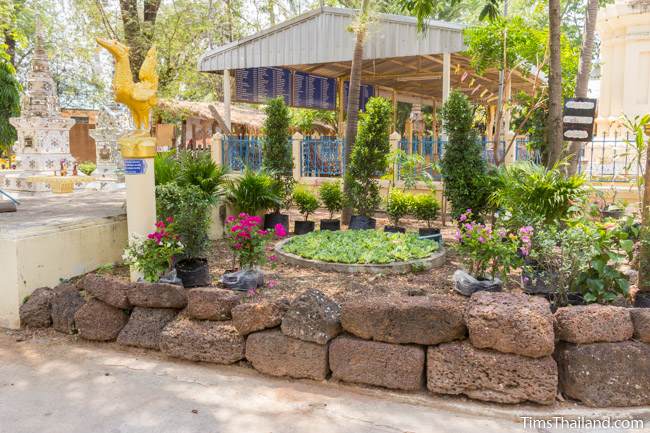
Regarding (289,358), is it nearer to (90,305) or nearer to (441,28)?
(90,305)

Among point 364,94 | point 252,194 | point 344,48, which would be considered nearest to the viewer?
point 252,194

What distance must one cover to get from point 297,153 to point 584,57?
651 centimetres

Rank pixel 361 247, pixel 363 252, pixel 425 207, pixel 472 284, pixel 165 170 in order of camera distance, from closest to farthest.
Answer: pixel 472 284 < pixel 363 252 < pixel 361 247 < pixel 165 170 < pixel 425 207

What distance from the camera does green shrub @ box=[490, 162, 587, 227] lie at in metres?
5.81

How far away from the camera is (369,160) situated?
8.71 m

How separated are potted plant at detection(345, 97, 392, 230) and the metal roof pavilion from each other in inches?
92.8

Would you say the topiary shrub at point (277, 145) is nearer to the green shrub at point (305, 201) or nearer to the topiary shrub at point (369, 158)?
the green shrub at point (305, 201)

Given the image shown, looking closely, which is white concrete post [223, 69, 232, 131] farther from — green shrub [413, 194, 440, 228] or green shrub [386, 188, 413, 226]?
green shrub [413, 194, 440, 228]

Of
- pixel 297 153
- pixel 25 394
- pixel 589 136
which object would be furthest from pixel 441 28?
pixel 25 394

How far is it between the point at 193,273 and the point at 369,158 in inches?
163

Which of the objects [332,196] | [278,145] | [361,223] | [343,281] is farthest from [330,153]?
[343,281]

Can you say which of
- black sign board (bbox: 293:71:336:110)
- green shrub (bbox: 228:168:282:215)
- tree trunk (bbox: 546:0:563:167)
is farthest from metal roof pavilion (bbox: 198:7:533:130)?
green shrub (bbox: 228:168:282:215)

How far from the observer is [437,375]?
3.78 m

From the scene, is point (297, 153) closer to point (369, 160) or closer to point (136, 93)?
point (369, 160)
